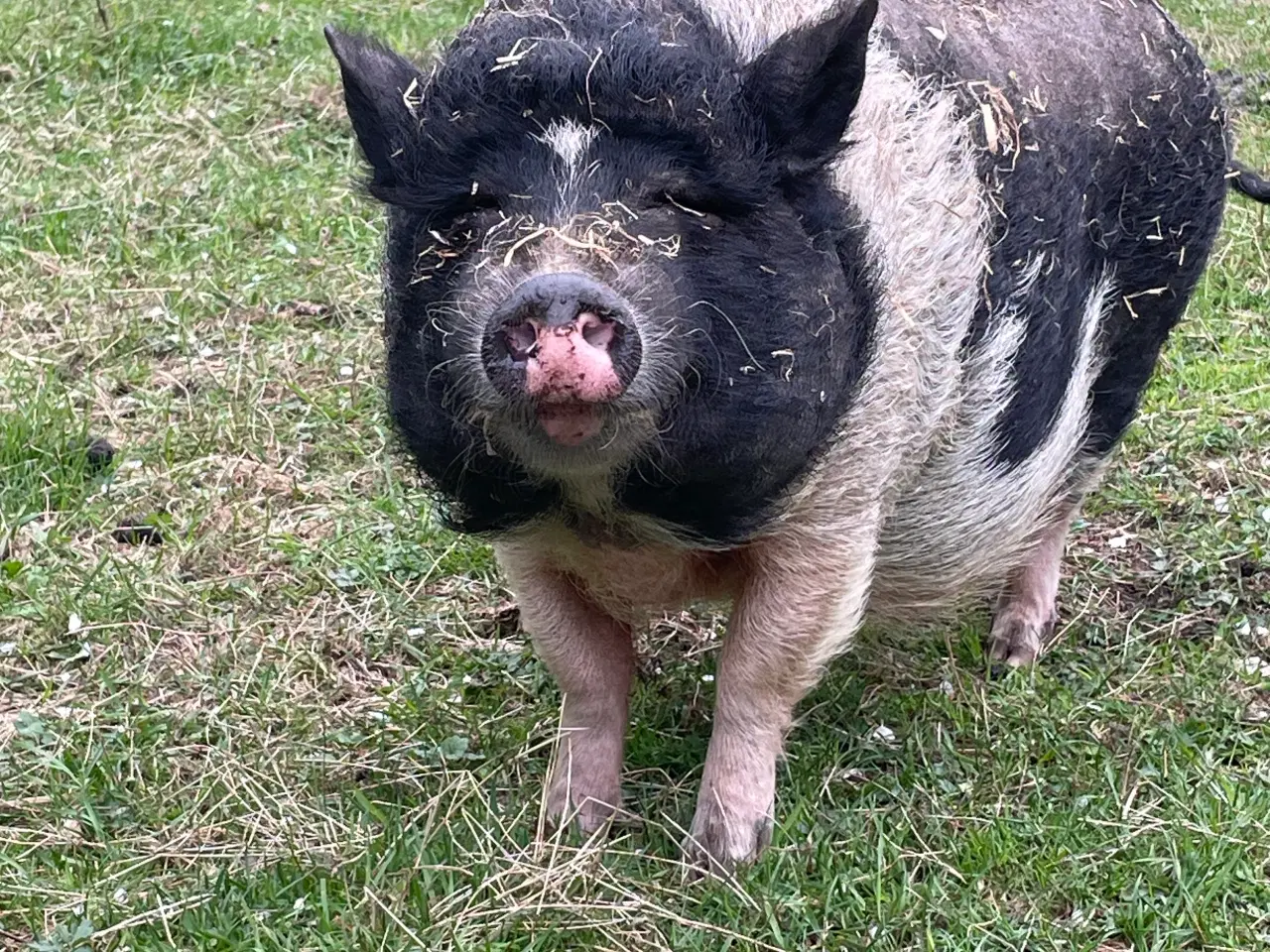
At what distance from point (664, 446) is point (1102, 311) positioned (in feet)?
5.71

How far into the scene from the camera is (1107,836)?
3693 mm

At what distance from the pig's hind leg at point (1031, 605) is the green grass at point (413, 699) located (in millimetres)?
87

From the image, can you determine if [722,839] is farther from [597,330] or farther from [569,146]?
[569,146]

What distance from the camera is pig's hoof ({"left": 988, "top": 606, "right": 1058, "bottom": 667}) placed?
4609 mm

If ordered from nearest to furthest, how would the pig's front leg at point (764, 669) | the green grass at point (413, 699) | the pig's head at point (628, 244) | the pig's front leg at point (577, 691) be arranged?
the pig's head at point (628, 244), the green grass at point (413, 699), the pig's front leg at point (764, 669), the pig's front leg at point (577, 691)

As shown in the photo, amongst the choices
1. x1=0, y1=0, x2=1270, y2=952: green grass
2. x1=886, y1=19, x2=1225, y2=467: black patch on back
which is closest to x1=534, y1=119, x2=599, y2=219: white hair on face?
x1=886, y1=19, x2=1225, y2=467: black patch on back

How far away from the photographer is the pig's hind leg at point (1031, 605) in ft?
15.2

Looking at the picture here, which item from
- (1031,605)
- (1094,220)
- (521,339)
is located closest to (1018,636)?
(1031,605)

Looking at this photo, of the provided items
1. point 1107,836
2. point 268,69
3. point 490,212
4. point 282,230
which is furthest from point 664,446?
point 268,69

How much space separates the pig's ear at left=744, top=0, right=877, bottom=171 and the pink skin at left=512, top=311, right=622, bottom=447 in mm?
589

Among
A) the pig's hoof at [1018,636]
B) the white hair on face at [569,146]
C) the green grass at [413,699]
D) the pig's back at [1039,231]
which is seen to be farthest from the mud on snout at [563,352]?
the pig's hoof at [1018,636]

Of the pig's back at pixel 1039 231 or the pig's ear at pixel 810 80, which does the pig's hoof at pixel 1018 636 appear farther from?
the pig's ear at pixel 810 80

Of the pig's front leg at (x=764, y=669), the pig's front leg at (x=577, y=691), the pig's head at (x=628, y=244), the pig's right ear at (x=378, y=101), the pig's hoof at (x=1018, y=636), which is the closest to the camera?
the pig's head at (x=628, y=244)

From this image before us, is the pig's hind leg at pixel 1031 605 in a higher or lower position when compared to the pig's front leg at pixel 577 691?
lower
